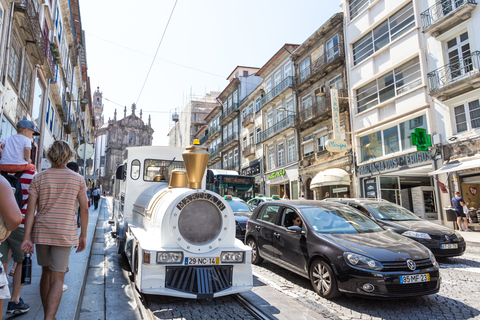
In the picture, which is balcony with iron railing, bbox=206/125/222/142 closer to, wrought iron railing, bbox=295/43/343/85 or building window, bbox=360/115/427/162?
wrought iron railing, bbox=295/43/343/85

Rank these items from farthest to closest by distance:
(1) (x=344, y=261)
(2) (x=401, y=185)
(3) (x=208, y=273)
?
(2) (x=401, y=185), (1) (x=344, y=261), (3) (x=208, y=273)

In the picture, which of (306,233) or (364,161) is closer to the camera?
(306,233)

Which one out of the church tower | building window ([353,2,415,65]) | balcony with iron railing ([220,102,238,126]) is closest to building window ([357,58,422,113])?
building window ([353,2,415,65])

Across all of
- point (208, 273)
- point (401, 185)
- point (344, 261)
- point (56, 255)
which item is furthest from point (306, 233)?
point (401, 185)

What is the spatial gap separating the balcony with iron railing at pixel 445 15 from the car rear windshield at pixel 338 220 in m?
13.1

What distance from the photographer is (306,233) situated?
585 cm

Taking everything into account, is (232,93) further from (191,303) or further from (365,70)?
(191,303)

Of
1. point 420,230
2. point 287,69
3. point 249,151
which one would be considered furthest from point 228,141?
point 420,230

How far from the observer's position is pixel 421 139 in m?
16.0

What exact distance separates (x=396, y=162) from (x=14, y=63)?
17518mm

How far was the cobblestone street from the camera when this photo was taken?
4.43 m

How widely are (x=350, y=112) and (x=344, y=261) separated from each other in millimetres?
17969

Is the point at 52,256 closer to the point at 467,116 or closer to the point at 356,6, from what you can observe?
the point at 467,116

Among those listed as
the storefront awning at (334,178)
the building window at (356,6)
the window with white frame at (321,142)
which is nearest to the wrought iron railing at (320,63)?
the building window at (356,6)
